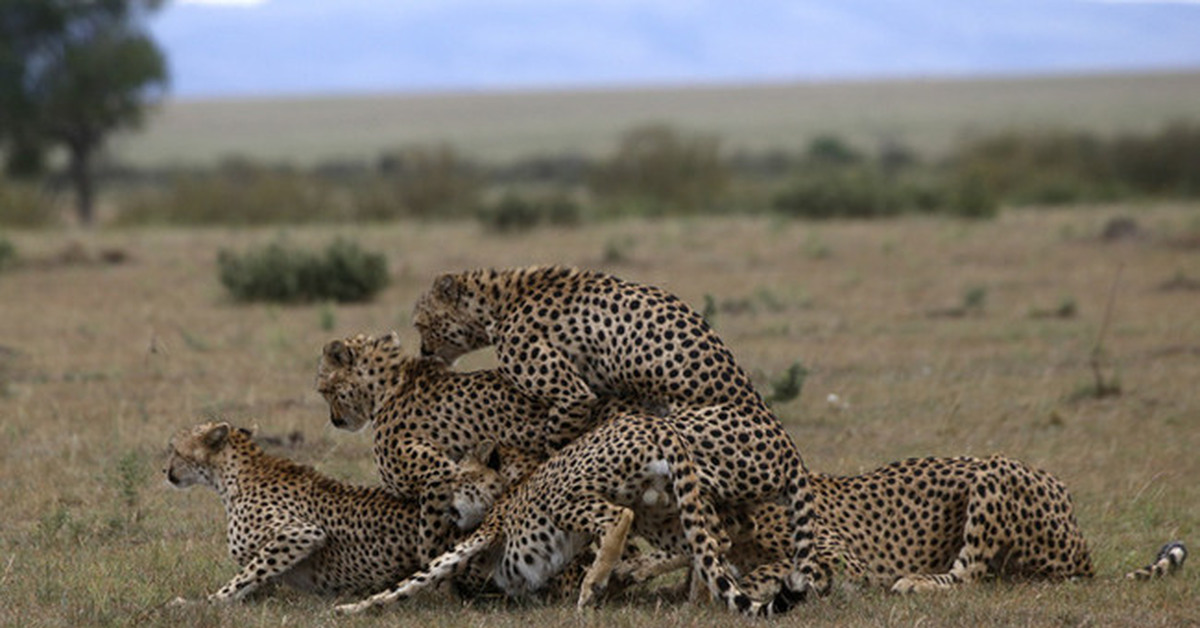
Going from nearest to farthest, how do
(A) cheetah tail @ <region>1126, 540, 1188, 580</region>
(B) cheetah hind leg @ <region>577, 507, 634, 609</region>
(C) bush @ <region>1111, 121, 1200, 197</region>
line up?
(B) cheetah hind leg @ <region>577, 507, 634, 609</region> → (A) cheetah tail @ <region>1126, 540, 1188, 580</region> → (C) bush @ <region>1111, 121, 1200, 197</region>

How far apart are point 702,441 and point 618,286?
32.3 inches

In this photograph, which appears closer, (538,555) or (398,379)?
(538,555)

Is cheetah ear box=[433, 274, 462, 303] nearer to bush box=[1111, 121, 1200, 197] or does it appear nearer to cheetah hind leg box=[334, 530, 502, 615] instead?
cheetah hind leg box=[334, 530, 502, 615]

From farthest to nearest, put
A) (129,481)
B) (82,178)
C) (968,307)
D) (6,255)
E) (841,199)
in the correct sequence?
Result: (82,178), (841,199), (6,255), (968,307), (129,481)

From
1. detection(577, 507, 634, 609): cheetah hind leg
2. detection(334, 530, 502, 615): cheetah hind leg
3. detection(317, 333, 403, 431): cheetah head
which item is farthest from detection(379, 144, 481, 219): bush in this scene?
detection(577, 507, 634, 609): cheetah hind leg

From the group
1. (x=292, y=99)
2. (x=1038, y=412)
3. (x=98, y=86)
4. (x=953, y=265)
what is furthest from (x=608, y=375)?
(x=292, y=99)

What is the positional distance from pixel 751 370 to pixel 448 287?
4692 millimetres

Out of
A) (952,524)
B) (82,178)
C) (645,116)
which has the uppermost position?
(952,524)

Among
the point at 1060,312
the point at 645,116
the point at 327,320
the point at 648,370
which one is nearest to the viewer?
the point at 648,370

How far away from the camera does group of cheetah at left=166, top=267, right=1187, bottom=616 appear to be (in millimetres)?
5242

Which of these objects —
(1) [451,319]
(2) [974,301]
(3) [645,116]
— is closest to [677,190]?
(2) [974,301]

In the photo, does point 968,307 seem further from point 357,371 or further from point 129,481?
point 357,371

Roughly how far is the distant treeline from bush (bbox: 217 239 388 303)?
6.74 metres

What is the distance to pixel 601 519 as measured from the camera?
5.14 meters
